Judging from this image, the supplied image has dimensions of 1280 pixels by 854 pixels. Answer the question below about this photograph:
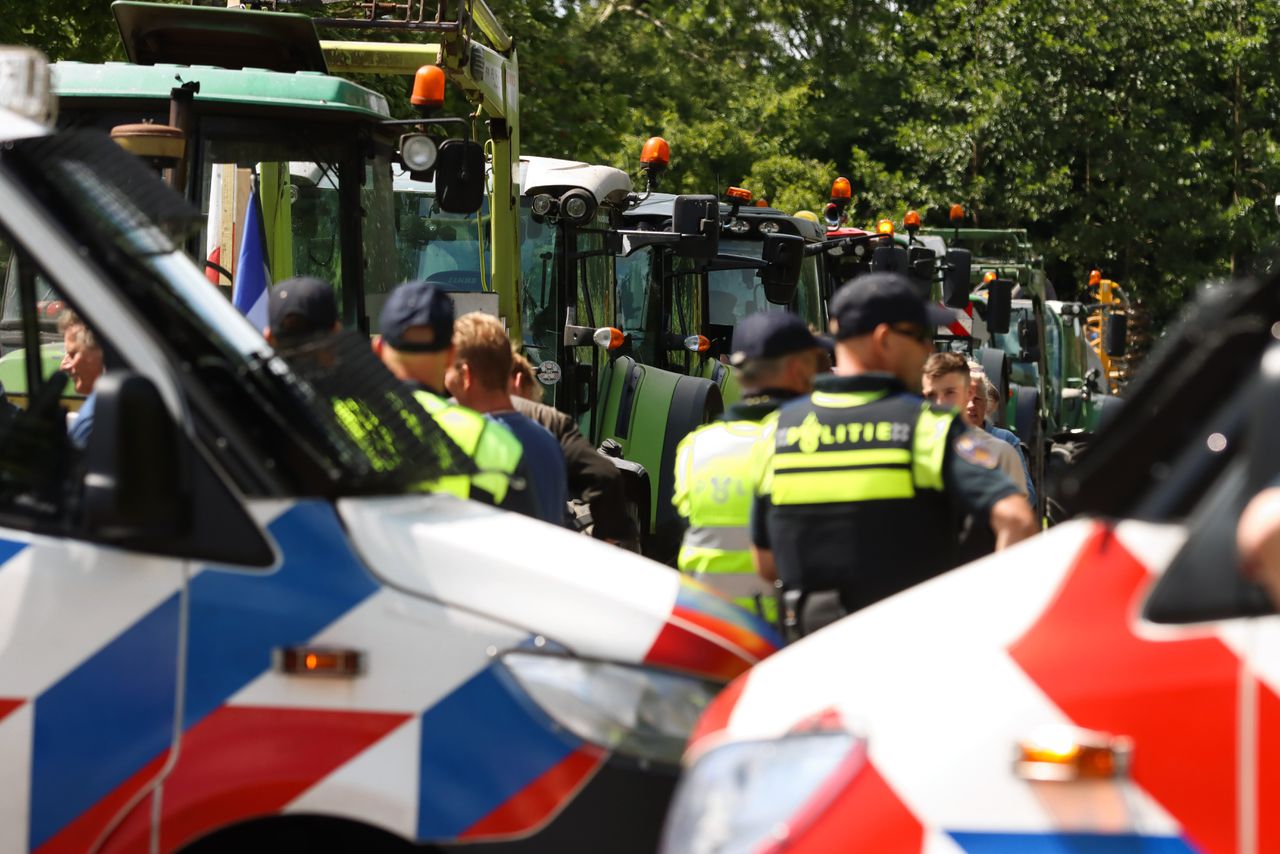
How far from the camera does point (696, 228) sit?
10016 millimetres

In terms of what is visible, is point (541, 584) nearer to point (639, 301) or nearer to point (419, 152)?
point (419, 152)

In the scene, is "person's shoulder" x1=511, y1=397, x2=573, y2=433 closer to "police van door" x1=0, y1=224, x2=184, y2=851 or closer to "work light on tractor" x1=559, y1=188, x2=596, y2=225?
"police van door" x1=0, y1=224, x2=184, y2=851

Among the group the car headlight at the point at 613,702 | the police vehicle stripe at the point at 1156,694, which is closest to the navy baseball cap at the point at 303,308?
the car headlight at the point at 613,702

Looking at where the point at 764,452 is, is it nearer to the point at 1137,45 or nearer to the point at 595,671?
the point at 595,671

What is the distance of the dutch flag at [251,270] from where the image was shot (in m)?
7.36

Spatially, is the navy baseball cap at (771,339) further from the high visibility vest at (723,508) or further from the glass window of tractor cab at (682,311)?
the glass window of tractor cab at (682,311)

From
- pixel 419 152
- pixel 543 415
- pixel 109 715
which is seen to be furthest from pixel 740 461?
pixel 419 152

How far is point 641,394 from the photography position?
1113 cm

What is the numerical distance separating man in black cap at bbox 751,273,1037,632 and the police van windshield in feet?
3.79

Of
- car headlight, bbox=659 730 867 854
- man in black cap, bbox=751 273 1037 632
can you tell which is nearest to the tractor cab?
man in black cap, bbox=751 273 1037 632

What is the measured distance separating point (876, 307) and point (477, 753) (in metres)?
1.77

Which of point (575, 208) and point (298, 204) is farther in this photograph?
point (575, 208)

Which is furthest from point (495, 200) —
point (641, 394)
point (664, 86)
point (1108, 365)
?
point (664, 86)

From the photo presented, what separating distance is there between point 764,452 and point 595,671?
159cm
